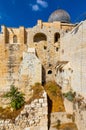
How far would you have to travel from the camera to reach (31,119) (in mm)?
21047

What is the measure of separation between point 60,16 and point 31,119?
53.8 ft

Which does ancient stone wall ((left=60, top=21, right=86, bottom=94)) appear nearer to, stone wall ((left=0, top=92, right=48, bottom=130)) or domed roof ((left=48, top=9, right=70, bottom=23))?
stone wall ((left=0, top=92, right=48, bottom=130))

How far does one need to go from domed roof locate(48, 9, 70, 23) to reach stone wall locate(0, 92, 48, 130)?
14.4m

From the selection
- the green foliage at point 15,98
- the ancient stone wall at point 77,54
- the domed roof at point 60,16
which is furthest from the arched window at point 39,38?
the green foliage at point 15,98

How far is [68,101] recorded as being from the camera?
72.0 ft

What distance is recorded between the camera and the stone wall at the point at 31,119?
822 inches

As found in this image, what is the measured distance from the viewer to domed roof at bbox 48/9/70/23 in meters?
31.6

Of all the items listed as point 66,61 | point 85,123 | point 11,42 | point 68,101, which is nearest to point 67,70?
point 66,61

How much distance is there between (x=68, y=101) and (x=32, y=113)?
3.71m

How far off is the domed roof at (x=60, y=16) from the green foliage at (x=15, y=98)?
12.7 meters

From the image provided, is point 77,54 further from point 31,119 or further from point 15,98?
point 15,98

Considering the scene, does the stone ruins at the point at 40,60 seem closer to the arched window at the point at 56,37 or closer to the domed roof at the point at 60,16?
the arched window at the point at 56,37

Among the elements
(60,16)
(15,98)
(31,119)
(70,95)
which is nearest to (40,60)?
(15,98)

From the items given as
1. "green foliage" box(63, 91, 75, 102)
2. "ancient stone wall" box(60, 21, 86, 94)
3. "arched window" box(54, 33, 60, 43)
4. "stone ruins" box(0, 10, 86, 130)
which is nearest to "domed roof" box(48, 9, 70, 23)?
"stone ruins" box(0, 10, 86, 130)
